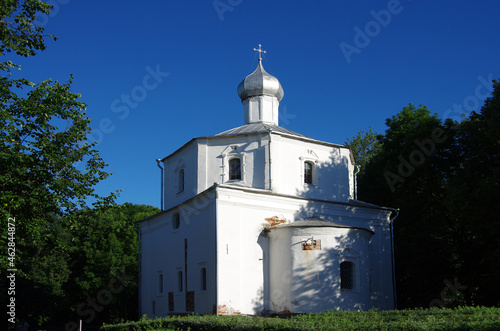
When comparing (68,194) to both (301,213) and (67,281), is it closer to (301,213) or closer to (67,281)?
(301,213)

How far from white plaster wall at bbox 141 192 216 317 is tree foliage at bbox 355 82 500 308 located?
9.74 m

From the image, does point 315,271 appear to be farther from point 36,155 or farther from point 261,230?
point 36,155

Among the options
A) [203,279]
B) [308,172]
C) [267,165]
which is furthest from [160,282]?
[308,172]

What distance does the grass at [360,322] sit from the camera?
866cm

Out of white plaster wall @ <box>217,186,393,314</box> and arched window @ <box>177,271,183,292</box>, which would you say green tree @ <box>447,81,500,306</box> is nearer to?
white plaster wall @ <box>217,186,393,314</box>

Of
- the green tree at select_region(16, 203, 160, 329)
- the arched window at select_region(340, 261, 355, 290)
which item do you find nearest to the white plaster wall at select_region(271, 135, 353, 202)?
the arched window at select_region(340, 261, 355, 290)

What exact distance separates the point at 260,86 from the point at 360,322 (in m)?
15.7

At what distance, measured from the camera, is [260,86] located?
78.9ft

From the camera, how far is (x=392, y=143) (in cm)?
2775

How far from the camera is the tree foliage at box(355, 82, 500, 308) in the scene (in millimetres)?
19016

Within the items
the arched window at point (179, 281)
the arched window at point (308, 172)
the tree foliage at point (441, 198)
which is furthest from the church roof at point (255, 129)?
the tree foliage at point (441, 198)

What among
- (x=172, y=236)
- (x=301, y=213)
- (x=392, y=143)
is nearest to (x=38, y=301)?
(x=172, y=236)

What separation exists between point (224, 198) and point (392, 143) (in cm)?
1322

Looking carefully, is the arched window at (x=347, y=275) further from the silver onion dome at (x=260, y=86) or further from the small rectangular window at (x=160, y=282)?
the silver onion dome at (x=260, y=86)
